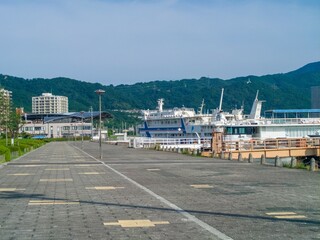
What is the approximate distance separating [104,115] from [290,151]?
319 ft

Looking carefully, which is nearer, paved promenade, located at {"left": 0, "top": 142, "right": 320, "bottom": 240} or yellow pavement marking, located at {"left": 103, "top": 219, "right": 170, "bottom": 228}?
paved promenade, located at {"left": 0, "top": 142, "right": 320, "bottom": 240}

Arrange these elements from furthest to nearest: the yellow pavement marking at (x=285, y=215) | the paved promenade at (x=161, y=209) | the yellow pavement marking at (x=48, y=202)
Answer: the yellow pavement marking at (x=48, y=202), the yellow pavement marking at (x=285, y=215), the paved promenade at (x=161, y=209)

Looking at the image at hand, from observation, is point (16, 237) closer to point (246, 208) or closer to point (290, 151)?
point (246, 208)

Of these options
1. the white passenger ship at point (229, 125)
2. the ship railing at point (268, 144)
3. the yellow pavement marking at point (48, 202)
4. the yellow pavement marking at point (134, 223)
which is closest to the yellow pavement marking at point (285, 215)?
the yellow pavement marking at point (134, 223)

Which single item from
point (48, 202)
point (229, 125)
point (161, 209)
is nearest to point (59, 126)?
point (229, 125)

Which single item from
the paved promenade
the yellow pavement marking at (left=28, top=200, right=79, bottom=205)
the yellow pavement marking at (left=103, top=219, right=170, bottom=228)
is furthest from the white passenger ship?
the yellow pavement marking at (left=103, top=219, right=170, bottom=228)

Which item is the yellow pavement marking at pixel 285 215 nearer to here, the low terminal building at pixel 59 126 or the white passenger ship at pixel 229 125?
the white passenger ship at pixel 229 125

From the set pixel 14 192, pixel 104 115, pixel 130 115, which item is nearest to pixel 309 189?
pixel 14 192

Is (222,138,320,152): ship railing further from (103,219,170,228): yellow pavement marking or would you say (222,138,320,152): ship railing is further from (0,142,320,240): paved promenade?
(103,219,170,228): yellow pavement marking

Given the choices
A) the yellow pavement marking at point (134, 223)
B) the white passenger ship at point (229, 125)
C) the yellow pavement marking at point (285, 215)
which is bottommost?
the yellow pavement marking at point (285, 215)

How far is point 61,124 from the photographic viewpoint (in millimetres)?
139625

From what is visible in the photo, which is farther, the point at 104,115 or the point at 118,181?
the point at 104,115

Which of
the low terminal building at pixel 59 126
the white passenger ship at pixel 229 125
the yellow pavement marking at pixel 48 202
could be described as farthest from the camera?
the low terminal building at pixel 59 126

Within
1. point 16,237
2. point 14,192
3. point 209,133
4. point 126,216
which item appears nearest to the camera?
point 16,237
